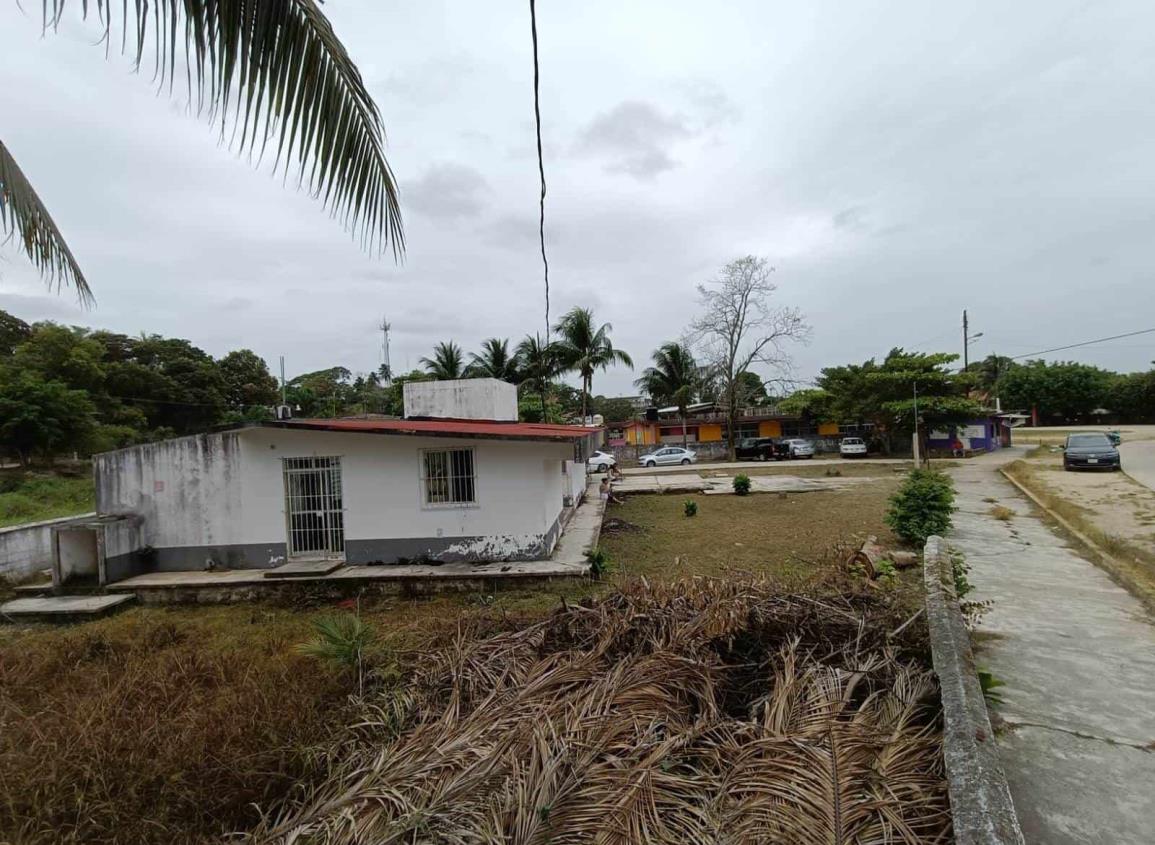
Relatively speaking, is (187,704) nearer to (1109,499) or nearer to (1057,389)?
(1109,499)

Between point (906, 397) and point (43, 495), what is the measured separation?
1497 inches

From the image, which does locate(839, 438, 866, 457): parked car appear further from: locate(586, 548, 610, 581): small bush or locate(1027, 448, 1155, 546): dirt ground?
locate(586, 548, 610, 581): small bush

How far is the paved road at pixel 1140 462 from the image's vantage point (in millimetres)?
15534

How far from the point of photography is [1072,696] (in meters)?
3.91

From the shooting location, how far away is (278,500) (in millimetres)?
9180

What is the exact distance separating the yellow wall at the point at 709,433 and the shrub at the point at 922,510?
29.0 m

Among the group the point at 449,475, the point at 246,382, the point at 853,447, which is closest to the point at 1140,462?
the point at 853,447

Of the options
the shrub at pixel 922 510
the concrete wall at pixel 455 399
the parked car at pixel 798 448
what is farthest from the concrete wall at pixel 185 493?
the parked car at pixel 798 448

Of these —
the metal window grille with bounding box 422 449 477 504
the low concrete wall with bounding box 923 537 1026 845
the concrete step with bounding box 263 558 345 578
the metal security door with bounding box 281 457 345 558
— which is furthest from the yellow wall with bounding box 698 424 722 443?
the low concrete wall with bounding box 923 537 1026 845

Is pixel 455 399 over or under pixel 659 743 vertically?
over

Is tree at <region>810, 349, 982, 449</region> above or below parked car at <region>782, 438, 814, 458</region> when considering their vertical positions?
above

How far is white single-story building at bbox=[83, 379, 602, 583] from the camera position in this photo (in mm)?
8820

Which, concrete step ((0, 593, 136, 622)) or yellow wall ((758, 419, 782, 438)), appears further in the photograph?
yellow wall ((758, 419, 782, 438))

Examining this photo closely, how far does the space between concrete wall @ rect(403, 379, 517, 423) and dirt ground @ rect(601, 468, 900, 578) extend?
399cm
